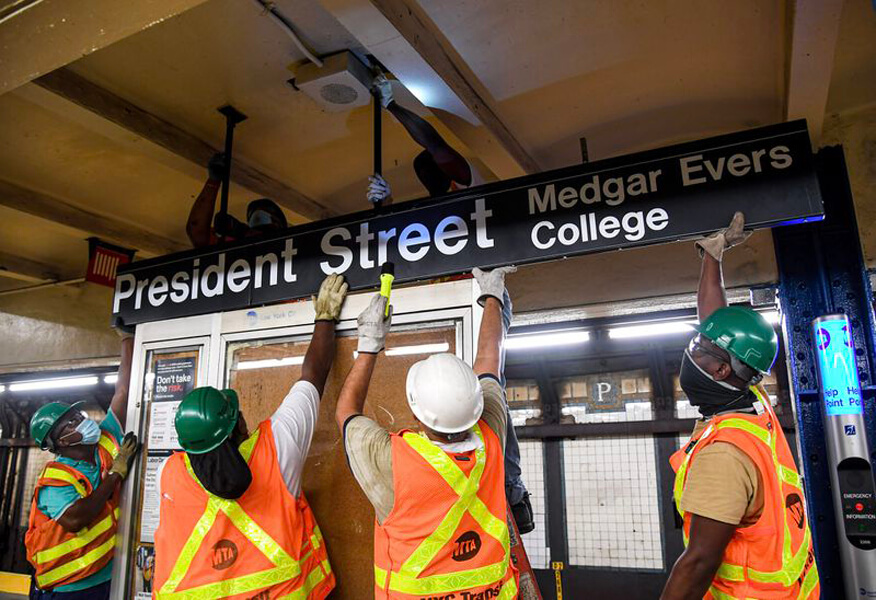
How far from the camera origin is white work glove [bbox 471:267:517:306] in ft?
7.86

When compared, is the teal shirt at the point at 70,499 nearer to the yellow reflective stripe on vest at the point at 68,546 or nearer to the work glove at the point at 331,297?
the yellow reflective stripe on vest at the point at 68,546

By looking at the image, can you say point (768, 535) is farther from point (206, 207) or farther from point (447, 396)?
point (206, 207)

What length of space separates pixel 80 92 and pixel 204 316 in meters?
1.22

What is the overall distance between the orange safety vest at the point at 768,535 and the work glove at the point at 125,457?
262 centimetres

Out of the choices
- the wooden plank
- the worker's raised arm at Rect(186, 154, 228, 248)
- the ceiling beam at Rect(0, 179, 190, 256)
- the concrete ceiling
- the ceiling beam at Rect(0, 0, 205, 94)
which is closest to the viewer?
the ceiling beam at Rect(0, 0, 205, 94)

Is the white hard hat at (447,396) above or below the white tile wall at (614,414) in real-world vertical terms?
below

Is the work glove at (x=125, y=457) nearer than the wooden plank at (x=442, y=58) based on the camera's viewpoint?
No

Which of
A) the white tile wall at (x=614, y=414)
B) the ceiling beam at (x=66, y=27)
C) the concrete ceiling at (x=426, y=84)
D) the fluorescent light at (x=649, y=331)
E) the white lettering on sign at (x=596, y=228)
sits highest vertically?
the concrete ceiling at (x=426, y=84)

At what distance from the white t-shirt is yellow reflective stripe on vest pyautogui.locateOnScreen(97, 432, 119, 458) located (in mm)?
1818

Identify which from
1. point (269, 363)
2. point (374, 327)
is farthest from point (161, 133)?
point (374, 327)

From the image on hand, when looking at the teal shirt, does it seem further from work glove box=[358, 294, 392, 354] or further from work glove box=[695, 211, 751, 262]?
work glove box=[695, 211, 751, 262]

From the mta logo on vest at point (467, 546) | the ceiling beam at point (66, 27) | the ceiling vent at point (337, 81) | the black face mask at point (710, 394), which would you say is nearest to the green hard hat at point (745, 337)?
the black face mask at point (710, 394)

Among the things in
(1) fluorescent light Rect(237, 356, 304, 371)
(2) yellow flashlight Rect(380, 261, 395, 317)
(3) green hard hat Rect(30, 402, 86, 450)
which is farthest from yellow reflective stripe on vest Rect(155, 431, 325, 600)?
(3) green hard hat Rect(30, 402, 86, 450)

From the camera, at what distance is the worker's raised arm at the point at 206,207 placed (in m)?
3.47
